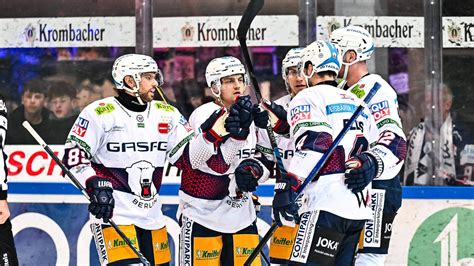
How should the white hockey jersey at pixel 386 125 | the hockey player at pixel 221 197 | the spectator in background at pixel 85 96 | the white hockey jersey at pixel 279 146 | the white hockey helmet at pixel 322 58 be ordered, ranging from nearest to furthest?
1. the white hockey helmet at pixel 322 58
2. the white hockey jersey at pixel 386 125
3. the hockey player at pixel 221 197
4. the white hockey jersey at pixel 279 146
5. the spectator in background at pixel 85 96

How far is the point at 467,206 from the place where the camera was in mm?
7180

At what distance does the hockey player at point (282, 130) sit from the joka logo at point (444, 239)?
1.44 meters

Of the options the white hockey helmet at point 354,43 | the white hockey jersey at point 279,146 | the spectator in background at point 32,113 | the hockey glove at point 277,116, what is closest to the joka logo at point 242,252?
the white hockey jersey at point 279,146

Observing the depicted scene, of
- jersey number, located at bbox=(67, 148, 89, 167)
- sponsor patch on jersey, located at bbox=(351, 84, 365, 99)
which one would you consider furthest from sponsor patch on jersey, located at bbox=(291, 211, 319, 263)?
jersey number, located at bbox=(67, 148, 89, 167)

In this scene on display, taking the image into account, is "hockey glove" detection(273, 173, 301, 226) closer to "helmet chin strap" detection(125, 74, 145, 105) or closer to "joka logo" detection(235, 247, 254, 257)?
"joka logo" detection(235, 247, 254, 257)

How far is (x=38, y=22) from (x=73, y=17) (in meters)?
0.25

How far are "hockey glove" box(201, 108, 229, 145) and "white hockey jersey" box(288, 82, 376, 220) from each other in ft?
1.67

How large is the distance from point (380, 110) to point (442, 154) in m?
2.17

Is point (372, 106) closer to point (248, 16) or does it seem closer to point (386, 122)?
point (386, 122)

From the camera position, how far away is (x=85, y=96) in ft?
25.8

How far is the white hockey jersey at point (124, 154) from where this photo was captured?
218 inches

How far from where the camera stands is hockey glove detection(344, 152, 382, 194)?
4.97 meters

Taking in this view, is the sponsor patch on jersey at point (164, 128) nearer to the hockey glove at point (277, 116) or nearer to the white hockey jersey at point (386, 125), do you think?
the hockey glove at point (277, 116)

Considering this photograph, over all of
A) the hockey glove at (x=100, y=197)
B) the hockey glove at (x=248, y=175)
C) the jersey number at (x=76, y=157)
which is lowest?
the hockey glove at (x=100, y=197)
